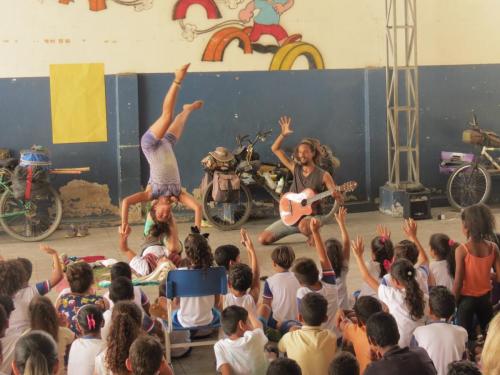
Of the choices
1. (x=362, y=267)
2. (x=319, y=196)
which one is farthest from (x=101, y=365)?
(x=319, y=196)

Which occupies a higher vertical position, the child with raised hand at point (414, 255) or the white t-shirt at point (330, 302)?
the child with raised hand at point (414, 255)

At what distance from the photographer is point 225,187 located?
1073 cm

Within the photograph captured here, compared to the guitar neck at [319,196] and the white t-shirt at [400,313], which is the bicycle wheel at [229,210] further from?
the white t-shirt at [400,313]

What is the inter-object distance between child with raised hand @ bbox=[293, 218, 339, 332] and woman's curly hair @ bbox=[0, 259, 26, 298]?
5.75 ft

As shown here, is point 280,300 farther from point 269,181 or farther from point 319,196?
point 269,181

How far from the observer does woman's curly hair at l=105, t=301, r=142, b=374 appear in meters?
4.30

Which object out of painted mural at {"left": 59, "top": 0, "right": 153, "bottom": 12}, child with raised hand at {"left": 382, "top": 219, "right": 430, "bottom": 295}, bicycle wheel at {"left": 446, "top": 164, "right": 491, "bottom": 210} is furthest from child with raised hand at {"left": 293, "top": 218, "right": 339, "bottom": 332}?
bicycle wheel at {"left": 446, "top": 164, "right": 491, "bottom": 210}

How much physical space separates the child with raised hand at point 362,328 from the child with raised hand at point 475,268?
3.43 feet

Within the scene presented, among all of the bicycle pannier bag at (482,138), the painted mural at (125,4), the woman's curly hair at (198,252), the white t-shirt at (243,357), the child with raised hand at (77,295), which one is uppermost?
the painted mural at (125,4)

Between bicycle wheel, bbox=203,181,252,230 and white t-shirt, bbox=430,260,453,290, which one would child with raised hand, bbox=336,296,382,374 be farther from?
bicycle wheel, bbox=203,181,252,230

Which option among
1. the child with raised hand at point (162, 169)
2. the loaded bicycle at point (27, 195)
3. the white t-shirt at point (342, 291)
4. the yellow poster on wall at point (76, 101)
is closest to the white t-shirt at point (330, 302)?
the white t-shirt at point (342, 291)

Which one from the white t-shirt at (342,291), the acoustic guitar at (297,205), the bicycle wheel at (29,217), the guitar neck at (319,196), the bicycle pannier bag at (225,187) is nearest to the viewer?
the white t-shirt at (342,291)

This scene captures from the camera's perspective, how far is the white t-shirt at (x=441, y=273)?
6066 mm

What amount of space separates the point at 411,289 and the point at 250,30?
7.06 metres
